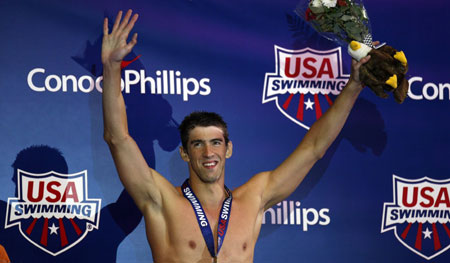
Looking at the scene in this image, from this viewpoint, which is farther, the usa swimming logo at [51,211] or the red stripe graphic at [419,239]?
the red stripe graphic at [419,239]

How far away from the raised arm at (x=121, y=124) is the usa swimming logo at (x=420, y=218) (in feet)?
5.11

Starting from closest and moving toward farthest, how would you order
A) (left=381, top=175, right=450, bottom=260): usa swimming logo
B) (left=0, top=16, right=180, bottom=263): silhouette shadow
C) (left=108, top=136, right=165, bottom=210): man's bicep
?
(left=108, top=136, right=165, bottom=210): man's bicep → (left=0, top=16, right=180, bottom=263): silhouette shadow → (left=381, top=175, right=450, bottom=260): usa swimming logo

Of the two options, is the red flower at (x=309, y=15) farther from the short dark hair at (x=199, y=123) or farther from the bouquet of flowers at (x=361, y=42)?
the short dark hair at (x=199, y=123)

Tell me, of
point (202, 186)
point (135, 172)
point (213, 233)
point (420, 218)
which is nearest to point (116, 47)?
point (135, 172)

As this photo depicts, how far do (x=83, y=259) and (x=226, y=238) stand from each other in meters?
0.92

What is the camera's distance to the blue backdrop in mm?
3641

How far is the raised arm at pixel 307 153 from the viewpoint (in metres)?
3.35

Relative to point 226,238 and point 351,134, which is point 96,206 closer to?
point 226,238

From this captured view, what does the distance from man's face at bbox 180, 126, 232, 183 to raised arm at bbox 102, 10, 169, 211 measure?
21 centimetres

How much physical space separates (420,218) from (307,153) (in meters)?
0.99

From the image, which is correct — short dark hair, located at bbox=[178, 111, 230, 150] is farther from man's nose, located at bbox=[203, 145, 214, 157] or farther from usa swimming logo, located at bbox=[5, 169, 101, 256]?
usa swimming logo, located at bbox=[5, 169, 101, 256]

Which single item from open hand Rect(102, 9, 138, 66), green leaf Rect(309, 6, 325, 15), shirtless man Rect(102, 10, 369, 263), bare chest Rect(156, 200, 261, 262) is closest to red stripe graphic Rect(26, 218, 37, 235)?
shirtless man Rect(102, 10, 369, 263)

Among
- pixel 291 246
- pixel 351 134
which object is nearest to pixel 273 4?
pixel 351 134

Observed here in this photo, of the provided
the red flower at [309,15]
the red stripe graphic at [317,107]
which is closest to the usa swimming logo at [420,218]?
the red stripe graphic at [317,107]
